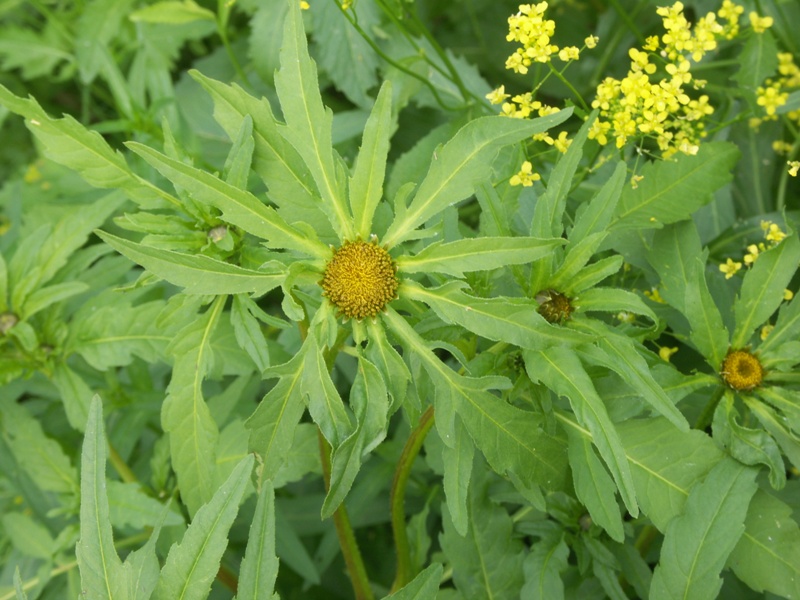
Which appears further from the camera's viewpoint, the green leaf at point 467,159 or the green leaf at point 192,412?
the green leaf at point 192,412

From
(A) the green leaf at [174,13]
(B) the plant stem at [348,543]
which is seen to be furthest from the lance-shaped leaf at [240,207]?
(A) the green leaf at [174,13]

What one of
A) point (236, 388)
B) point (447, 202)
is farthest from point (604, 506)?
point (236, 388)

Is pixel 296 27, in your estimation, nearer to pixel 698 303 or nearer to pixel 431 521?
pixel 698 303

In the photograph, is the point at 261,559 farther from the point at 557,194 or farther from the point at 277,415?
the point at 557,194

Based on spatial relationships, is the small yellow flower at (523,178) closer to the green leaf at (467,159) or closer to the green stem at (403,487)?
the green leaf at (467,159)

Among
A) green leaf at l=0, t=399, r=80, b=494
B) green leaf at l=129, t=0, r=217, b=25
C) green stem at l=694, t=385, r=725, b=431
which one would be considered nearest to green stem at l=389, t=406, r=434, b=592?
green stem at l=694, t=385, r=725, b=431

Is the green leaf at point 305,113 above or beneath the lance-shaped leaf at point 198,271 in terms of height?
above

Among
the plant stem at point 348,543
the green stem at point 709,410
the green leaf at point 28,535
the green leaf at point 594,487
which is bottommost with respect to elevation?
the green leaf at point 28,535
